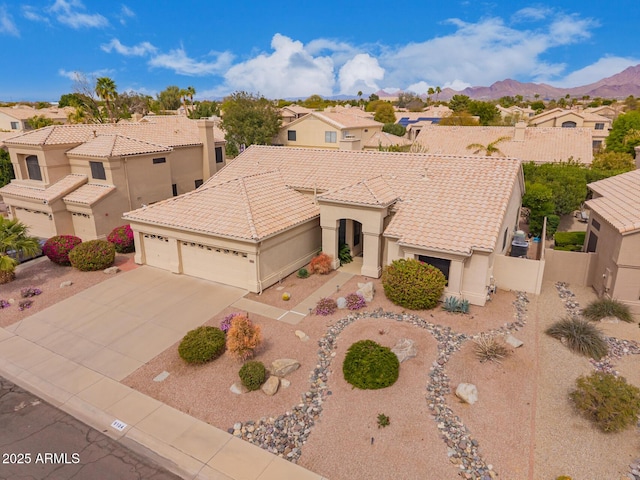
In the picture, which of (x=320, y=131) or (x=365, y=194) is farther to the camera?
(x=320, y=131)

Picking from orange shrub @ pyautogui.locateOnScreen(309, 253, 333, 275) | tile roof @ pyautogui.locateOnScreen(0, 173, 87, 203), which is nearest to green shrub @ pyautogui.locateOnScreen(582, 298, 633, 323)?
orange shrub @ pyautogui.locateOnScreen(309, 253, 333, 275)

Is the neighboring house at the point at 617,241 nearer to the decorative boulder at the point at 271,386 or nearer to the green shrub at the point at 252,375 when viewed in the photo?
the decorative boulder at the point at 271,386

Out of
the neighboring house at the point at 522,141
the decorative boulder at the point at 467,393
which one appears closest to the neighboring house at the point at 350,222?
the decorative boulder at the point at 467,393

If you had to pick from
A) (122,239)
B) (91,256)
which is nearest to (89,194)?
(122,239)

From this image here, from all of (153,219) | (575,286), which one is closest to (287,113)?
(153,219)

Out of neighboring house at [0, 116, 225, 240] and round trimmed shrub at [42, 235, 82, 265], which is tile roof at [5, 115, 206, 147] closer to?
neighboring house at [0, 116, 225, 240]

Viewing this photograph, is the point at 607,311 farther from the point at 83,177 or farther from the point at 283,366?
the point at 83,177
